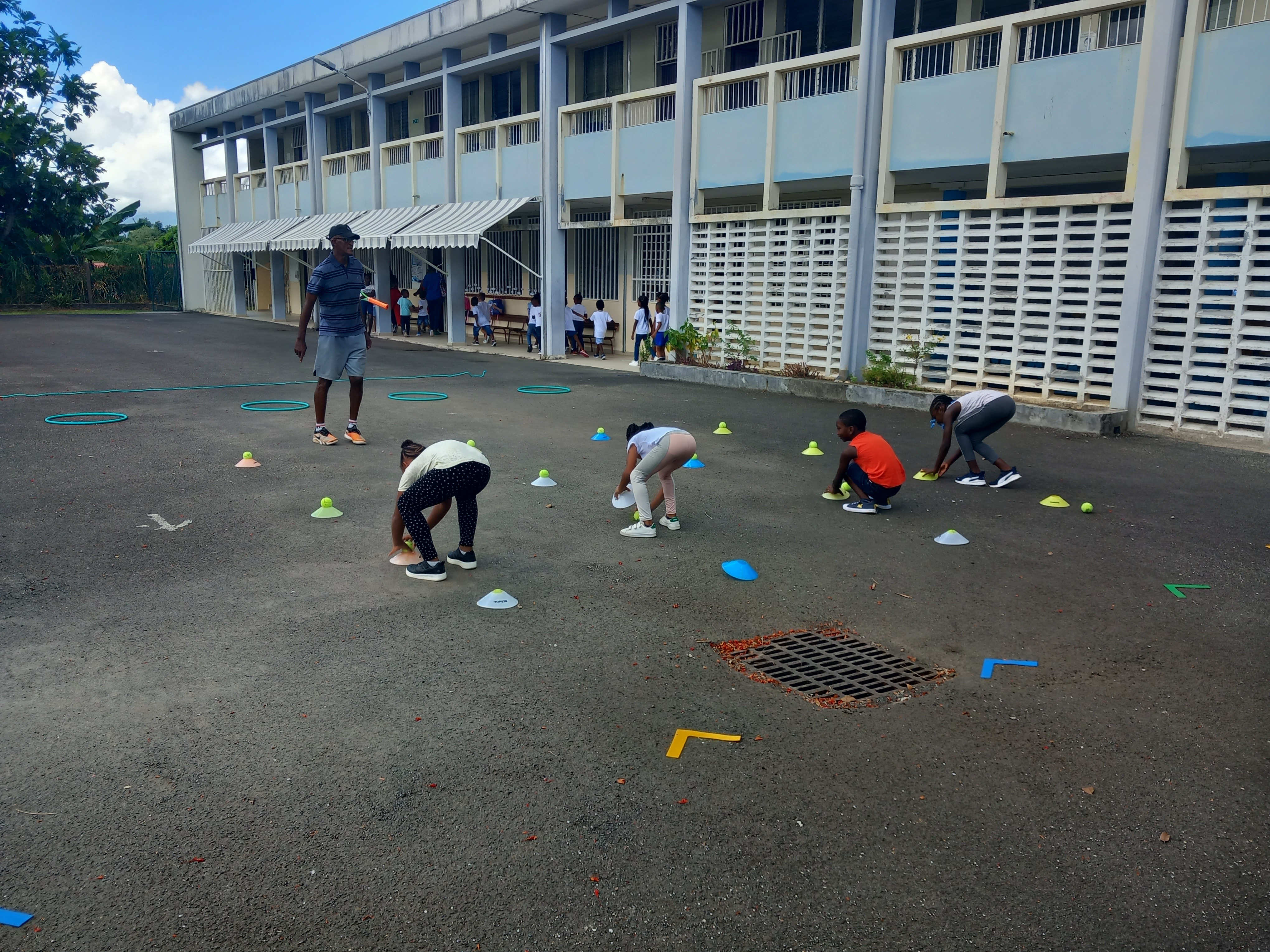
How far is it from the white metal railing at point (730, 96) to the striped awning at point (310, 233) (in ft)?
42.0

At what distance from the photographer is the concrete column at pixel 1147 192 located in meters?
10.9

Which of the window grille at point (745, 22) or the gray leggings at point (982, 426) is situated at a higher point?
the window grille at point (745, 22)

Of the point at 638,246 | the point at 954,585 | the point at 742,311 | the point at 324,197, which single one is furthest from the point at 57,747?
the point at 324,197

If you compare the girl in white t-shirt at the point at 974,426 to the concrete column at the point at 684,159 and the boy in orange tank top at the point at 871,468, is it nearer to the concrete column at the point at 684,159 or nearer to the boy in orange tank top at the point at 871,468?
the boy in orange tank top at the point at 871,468

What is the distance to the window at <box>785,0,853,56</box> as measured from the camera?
1688 cm

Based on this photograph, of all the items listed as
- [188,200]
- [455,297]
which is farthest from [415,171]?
[188,200]

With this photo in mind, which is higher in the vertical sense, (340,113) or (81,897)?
(340,113)

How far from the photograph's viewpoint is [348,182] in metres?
27.9

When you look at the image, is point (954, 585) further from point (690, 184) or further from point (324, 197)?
point (324, 197)

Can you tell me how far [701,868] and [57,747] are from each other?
257cm

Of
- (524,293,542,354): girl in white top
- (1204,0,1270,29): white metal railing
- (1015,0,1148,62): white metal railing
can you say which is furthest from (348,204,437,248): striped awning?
(1204,0,1270,29): white metal railing

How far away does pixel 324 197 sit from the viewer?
1171 inches

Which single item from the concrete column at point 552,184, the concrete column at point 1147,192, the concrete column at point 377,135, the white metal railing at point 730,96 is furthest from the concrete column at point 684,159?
the concrete column at point 377,135

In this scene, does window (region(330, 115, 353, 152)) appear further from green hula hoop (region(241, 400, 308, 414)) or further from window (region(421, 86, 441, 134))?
green hula hoop (region(241, 400, 308, 414))
